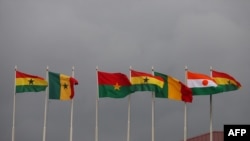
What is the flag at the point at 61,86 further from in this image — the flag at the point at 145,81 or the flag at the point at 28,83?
the flag at the point at 145,81

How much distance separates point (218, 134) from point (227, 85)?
832 inches

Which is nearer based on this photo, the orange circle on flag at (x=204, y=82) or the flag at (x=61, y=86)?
the orange circle on flag at (x=204, y=82)

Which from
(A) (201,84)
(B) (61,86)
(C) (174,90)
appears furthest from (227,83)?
(B) (61,86)

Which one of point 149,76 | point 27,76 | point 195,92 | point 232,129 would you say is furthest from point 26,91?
point 232,129

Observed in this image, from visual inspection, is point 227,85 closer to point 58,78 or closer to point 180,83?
point 180,83

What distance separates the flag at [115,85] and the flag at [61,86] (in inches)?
132

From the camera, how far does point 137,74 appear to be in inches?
2899

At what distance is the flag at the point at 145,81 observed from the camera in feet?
238

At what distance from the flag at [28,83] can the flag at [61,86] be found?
1382 mm

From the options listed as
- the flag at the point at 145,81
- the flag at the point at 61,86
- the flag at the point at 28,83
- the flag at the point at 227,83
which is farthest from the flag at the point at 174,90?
the flag at the point at 28,83

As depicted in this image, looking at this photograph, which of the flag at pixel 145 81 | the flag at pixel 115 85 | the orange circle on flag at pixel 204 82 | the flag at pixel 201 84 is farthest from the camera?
the flag at pixel 115 85

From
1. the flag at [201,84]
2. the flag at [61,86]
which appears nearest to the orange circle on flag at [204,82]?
the flag at [201,84]

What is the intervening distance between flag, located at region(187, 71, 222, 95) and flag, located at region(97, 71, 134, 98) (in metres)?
6.38

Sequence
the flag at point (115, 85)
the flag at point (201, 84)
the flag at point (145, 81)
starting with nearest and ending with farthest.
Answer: the flag at point (201, 84) → the flag at point (145, 81) → the flag at point (115, 85)
